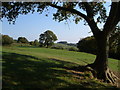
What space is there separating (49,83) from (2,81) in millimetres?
2361

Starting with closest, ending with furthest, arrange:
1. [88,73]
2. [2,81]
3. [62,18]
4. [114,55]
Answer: [2,81]
[88,73]
[62,18]
[114,55]

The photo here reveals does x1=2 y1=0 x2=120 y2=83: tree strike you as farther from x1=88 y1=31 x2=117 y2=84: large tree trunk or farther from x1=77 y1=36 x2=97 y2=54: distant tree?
x1=77 y1=36 x2=97 y2=54: distant tree

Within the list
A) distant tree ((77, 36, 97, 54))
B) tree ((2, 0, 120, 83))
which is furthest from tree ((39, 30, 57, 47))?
tree ((2, 0, 120, 83))

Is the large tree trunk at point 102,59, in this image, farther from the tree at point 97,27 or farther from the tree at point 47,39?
the tree at point 47,39

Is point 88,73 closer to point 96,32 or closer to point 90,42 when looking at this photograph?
point 96,32

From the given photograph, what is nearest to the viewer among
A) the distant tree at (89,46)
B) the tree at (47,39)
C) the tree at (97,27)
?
the tree at (97,27)

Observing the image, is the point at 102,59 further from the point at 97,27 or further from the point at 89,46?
the point at 89,46

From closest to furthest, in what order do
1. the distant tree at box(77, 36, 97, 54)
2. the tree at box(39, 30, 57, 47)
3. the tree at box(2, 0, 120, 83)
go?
the tree at box(2, 0, 120, 83)
the distant tree at box(77, 36, 97, 54)
the tree at box(39, 30, 57, 47)

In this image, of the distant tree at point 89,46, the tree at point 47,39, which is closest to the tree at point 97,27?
the distant tree at point 89,46

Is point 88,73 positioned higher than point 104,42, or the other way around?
point 104,42

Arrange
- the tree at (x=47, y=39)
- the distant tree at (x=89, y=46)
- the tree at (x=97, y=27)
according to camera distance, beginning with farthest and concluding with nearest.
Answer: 1. the tree at (x=47, y=39)
2. the distant tree at (x=89, y=46)
3. the tree at (x=97, y=27)

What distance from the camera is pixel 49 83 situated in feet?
23.6

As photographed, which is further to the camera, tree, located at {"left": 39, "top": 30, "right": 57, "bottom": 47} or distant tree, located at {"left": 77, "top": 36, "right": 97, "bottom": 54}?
tree, located at {"left": 39, "top": 30, "right": 57, "bottom": 47}

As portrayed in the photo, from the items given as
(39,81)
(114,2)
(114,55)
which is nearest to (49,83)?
(39,81)
